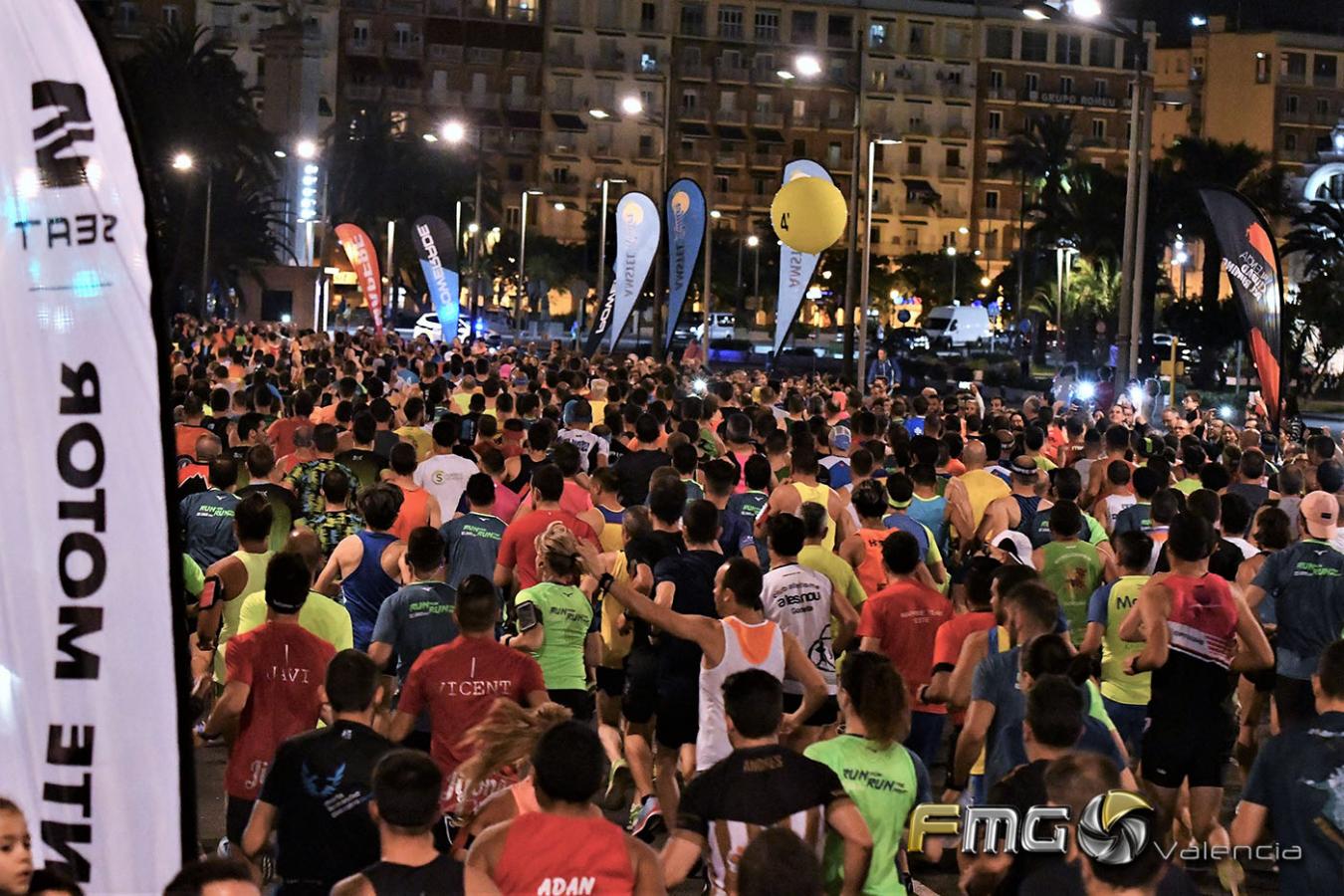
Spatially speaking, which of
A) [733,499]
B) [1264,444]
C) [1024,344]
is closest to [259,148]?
[1024,344]

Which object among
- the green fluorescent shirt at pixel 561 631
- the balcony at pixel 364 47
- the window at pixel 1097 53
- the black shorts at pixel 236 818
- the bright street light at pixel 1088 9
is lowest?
the black shorts at pixel 236 818

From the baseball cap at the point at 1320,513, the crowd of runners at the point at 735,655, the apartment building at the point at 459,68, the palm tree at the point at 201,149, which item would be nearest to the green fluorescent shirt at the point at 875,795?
the crowd of runners at the point at 735,655

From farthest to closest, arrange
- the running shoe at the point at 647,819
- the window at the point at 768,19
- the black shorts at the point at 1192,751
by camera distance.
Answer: the window at the point at 768,19, the running shoe at the point at 647,819, the black shorts at the point at 1192,751

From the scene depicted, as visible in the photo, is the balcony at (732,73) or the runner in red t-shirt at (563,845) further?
the balcony at (732,73)

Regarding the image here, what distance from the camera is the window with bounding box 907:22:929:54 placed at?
122 metres

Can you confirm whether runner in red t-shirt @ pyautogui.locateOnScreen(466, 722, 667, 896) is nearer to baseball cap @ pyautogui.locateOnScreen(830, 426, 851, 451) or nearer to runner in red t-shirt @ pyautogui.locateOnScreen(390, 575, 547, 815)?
runner in red t-shirt @ pyautogui.locateOnScreen(390, 575, 547, 815)

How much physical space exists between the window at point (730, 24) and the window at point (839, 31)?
537 centimetres

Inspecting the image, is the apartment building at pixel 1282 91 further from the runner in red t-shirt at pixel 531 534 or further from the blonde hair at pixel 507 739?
the blonde hair at pixel 507 739

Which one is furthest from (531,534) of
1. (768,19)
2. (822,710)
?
(768,19)

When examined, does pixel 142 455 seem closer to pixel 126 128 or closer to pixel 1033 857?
pixel 126 128

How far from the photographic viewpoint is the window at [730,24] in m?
119

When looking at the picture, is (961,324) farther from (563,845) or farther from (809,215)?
(563,845)

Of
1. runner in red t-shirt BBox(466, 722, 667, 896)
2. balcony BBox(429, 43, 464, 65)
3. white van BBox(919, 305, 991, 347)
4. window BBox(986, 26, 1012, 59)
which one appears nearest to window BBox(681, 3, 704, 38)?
balcony BBox(429, 43, 464, 65)

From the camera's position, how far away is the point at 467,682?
6.79 m
